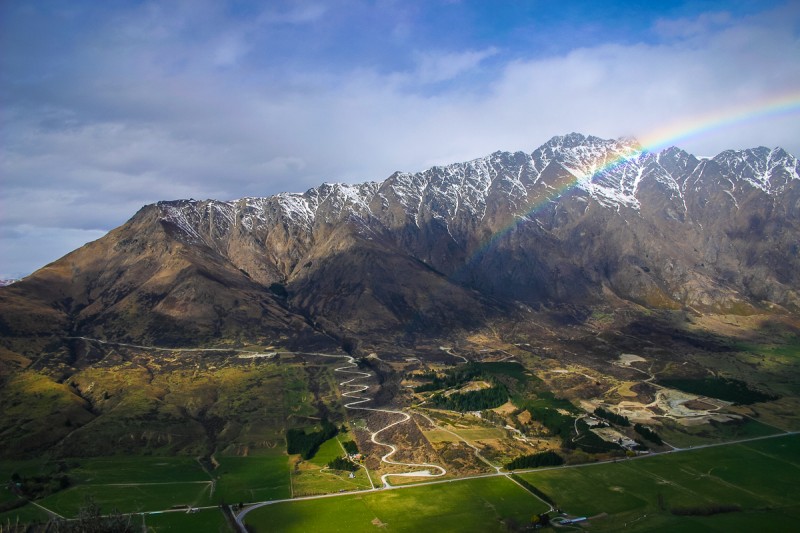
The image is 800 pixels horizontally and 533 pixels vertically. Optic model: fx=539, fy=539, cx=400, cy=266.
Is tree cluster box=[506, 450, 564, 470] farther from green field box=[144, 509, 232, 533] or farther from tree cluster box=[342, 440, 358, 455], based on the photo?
green field box=[144, 509, 232, 533]

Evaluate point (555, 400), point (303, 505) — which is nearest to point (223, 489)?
point (303, 505)

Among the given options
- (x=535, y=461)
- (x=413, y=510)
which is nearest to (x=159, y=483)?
(x=413, y=510)

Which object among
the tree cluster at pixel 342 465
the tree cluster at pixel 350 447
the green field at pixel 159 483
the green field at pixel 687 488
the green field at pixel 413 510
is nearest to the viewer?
the green field at pixel 413 510

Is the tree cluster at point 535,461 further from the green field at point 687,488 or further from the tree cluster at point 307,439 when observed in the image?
the tree cluster at point 307,439

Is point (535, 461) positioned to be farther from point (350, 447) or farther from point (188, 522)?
point (188, 522)

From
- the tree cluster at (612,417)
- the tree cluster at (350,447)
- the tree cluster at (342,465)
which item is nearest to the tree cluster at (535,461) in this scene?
the tree cluster at (612,417)

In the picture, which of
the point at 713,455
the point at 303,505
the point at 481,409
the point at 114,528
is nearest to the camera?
the point at 114,528

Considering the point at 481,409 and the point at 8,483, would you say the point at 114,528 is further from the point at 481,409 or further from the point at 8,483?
the point at 481,409

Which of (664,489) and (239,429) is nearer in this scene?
(664,489)
